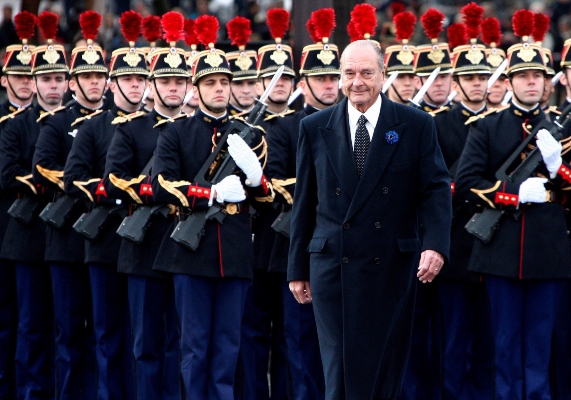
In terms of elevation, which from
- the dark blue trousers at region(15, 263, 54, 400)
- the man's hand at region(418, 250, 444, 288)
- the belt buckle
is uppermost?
the belt buckle

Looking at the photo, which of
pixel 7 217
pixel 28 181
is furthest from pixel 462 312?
pixel 7 217

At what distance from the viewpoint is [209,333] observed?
8141 millimetres

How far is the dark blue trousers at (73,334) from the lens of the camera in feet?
30.7

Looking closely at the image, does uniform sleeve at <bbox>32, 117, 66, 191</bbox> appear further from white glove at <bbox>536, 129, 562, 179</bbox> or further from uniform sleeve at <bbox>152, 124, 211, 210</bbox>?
white glove at <bbox>536, 129, 562, 179</bbox>

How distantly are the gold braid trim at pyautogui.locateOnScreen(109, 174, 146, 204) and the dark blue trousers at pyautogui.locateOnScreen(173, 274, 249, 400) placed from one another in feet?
2.31

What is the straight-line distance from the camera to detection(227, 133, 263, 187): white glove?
8148 mm

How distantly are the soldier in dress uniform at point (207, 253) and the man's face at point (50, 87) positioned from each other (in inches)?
86.6

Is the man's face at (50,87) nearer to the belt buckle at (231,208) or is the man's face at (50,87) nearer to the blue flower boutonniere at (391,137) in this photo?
the belt buckle at (231,208)

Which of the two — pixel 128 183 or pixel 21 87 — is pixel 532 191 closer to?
pixel 128 183

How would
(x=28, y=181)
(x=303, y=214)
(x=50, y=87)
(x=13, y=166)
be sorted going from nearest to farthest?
(x=303, y=214)
(x=28, y=181)
(x=13, y=166)
(x=50, y=87)

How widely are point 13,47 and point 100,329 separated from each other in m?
2.99

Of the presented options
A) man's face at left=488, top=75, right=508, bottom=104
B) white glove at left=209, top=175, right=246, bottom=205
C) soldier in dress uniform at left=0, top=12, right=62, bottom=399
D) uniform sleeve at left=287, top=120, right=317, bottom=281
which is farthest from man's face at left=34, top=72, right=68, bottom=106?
uniform sleeve at left=287, top=120, right=317, bottom=281

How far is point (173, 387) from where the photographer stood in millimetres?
8906

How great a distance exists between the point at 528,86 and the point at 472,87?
0.84 metres
